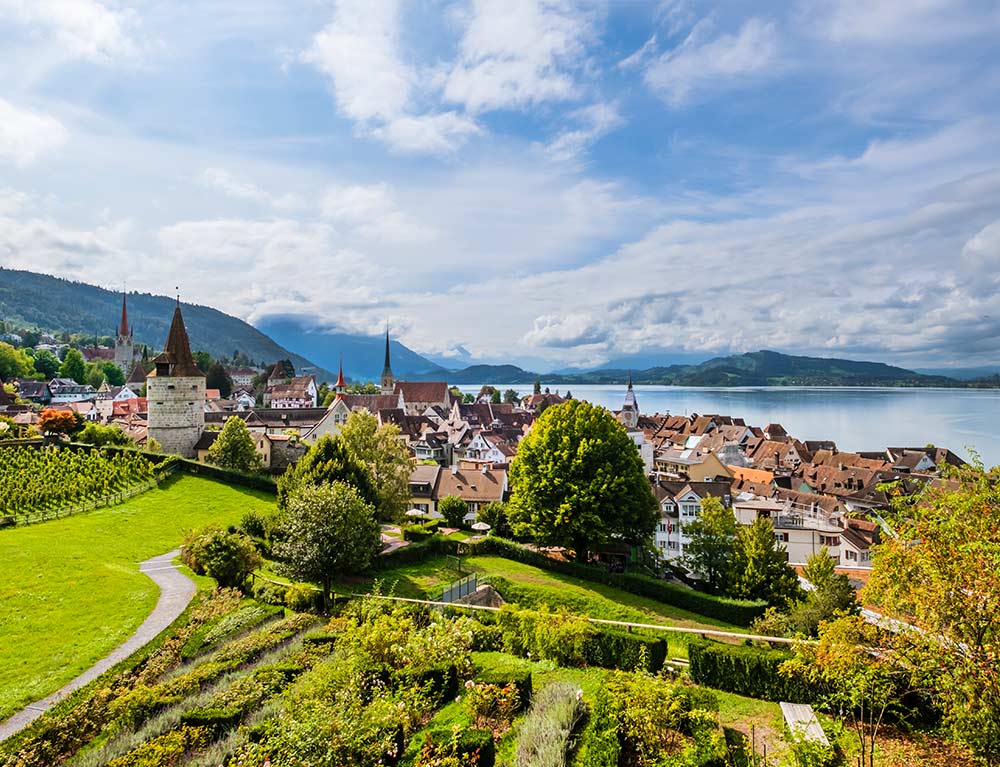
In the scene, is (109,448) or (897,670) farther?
(109,448)

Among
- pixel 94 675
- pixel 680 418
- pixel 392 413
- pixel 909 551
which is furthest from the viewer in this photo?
pixel 680 418

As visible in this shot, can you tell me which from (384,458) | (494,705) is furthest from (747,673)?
Answer: (384,458)

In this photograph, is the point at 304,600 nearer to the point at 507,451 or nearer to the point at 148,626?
the point at 148,626

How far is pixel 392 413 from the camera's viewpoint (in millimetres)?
78750

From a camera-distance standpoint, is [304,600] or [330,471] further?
[330,471]

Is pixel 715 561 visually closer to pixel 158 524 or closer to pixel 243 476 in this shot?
pixel 158 524

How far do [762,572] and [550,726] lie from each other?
2129cm

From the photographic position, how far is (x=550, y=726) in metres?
9.27

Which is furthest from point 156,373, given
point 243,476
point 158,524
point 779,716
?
point 779,716

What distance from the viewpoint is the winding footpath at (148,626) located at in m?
12.4

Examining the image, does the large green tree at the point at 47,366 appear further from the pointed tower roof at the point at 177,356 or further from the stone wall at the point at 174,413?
the stone wall at the point at 174,413

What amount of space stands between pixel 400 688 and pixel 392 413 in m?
69.0

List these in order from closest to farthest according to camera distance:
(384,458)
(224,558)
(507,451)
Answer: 1. (224,558)
2. (384,458)
3. (507,451)

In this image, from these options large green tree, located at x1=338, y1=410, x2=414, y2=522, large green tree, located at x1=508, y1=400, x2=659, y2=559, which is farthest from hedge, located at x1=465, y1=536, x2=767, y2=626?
large green tree, located at x1=338, y1=410, x2=414, y2=522
